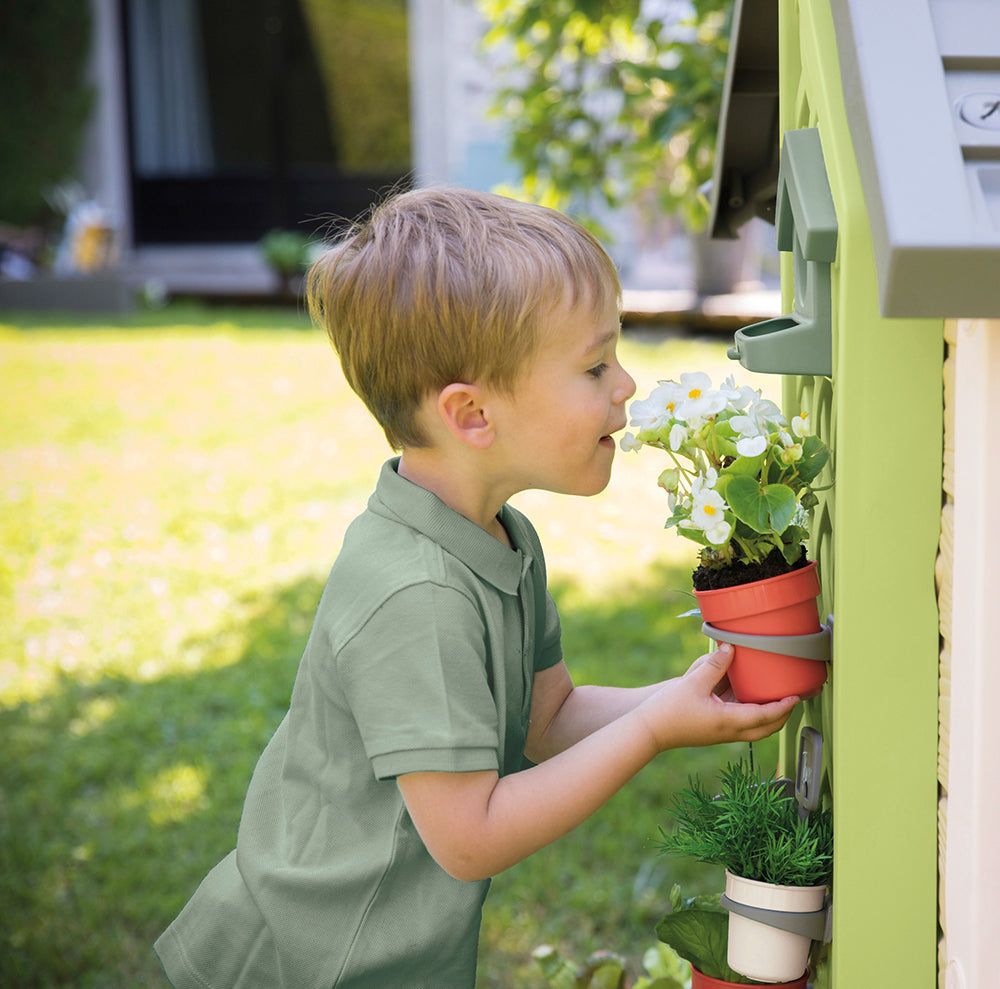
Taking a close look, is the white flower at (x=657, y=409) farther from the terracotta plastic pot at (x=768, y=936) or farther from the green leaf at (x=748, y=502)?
the terracotta plastic pot at (x=768, y=936)

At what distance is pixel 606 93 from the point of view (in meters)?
3.46

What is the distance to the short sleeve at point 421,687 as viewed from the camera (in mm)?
1182

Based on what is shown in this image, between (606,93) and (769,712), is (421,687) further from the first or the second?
(606,93)

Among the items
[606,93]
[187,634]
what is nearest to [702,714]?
[606,93]

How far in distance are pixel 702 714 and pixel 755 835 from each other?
7.1 inches

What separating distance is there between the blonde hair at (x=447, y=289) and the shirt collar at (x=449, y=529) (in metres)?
0.08

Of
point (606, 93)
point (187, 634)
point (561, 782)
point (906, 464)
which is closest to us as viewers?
point (906, 464)

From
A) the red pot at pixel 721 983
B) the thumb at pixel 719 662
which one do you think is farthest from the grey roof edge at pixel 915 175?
the red pot at pixel 721 983

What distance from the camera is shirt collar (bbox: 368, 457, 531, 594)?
133 centimetres

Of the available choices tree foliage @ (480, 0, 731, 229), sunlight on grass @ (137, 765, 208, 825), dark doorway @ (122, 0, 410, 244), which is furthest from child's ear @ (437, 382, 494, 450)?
dark doorway @ (122, 0, 410, 244)

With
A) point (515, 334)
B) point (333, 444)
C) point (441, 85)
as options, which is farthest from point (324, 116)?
point (515, 334)

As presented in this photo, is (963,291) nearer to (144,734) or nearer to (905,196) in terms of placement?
(905,196)

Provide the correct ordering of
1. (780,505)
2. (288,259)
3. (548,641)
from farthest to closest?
(288,259)
(548,641)
(780,505)

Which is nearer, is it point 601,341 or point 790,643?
point 790,643
